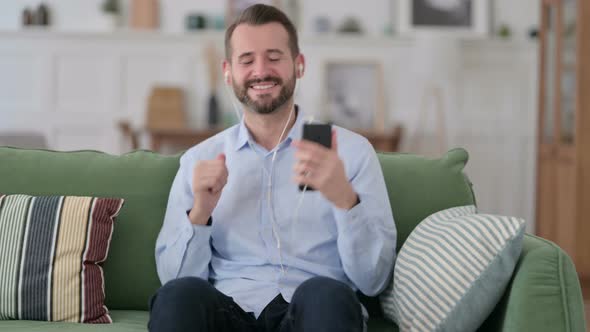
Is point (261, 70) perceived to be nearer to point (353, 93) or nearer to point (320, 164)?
point (320, 164)

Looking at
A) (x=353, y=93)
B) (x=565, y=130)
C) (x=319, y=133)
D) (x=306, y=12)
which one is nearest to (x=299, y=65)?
(x=319, y=133)

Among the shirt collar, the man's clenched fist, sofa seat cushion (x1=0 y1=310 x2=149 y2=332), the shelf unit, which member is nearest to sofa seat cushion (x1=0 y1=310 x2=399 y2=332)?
sofa seat cushion (x1=0 y1=310 x2=149 y2=332)

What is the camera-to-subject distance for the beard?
1762 millimetres

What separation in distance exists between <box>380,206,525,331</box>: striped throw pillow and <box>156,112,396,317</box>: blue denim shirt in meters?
0.09

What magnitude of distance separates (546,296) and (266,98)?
2.55 ft

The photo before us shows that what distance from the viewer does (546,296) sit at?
55.7 inches

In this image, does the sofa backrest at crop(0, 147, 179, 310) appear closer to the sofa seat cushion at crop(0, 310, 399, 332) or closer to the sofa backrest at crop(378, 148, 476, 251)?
the sofa seat cushion at crop(0, 310, 399, 332)

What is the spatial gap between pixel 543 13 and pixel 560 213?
4.33 feet

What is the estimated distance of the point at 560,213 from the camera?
4.46m

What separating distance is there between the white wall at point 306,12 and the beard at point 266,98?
11.8ft

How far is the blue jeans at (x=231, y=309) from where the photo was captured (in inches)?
55.1

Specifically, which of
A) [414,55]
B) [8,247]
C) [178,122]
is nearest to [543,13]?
[414,55]

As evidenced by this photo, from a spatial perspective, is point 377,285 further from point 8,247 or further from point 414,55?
point 414,55

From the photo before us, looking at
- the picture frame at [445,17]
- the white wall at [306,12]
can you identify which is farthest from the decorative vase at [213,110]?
the picture frame at [445,17]
